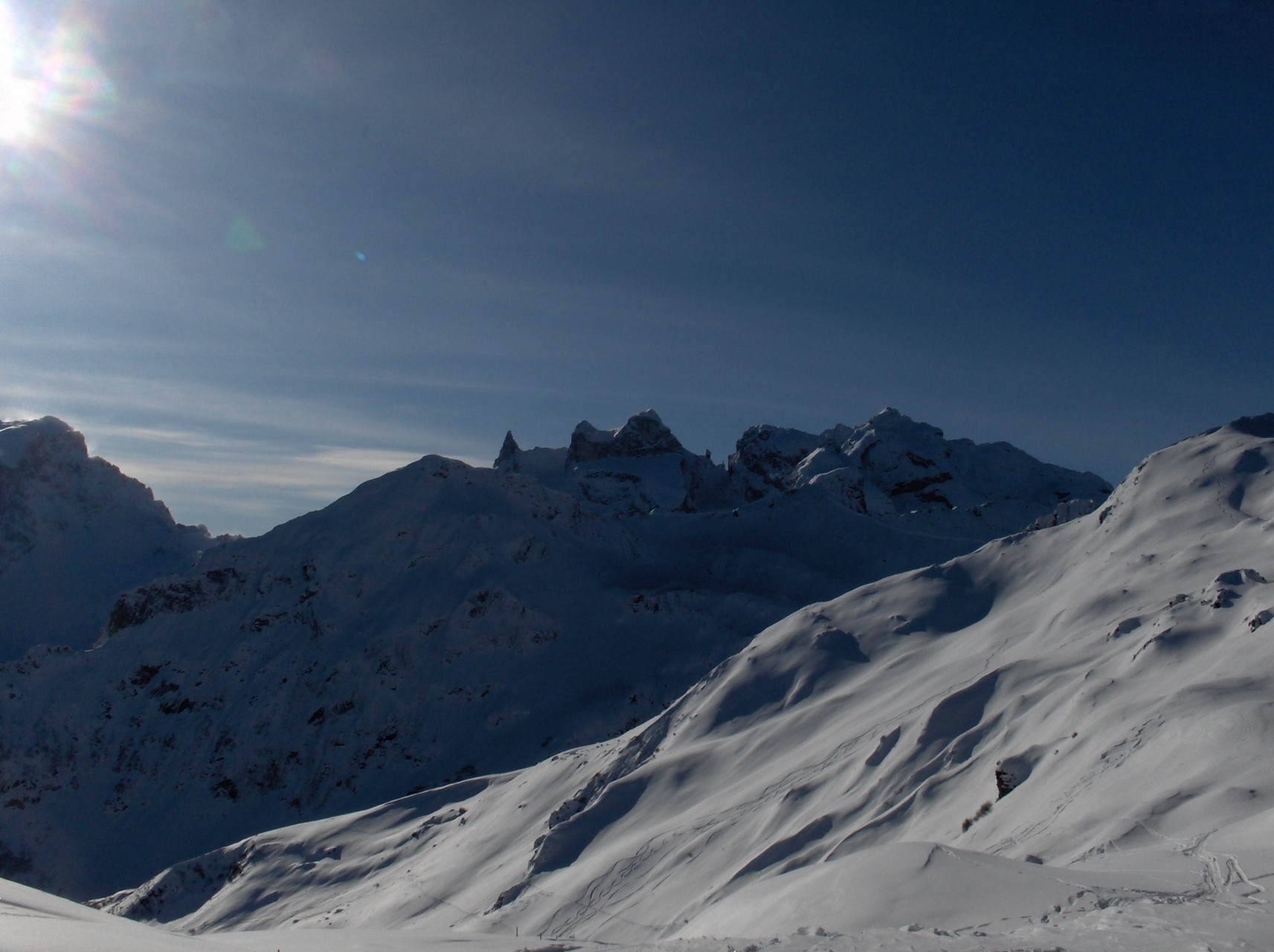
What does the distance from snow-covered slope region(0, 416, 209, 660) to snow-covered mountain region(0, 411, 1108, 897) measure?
5954cm

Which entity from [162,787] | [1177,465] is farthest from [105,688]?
[1177,465]

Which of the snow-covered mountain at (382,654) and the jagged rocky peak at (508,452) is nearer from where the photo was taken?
the snow-covered mountain at (382,654)

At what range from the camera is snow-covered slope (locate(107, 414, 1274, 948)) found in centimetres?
1159

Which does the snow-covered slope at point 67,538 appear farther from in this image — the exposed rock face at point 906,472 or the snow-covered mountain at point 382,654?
the exposed rock face at point 906,472

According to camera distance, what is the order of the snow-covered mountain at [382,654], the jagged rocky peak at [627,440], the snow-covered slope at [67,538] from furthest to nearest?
the jagged rocky peak at [627,440] < the snow-covered slope at [67,538] < the snow-covered mountain at [382,654]

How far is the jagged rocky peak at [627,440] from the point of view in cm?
16688

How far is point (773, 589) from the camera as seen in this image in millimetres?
75500

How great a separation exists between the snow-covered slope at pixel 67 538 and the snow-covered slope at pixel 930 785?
310ft

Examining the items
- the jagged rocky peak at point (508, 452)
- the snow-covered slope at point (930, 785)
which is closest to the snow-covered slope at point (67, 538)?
the jagged rocky peak at point (508, 452)

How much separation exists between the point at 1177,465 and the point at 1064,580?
261 inches

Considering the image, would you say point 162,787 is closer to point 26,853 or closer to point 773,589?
point 26,853

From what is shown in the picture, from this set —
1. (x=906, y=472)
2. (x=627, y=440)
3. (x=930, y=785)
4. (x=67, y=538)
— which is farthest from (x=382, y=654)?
(x=627, y=440)

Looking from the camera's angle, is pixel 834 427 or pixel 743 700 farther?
pixel 834 427

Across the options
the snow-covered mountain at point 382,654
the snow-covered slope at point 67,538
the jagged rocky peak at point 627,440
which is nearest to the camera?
the snow-covered mountain at point 382,654
